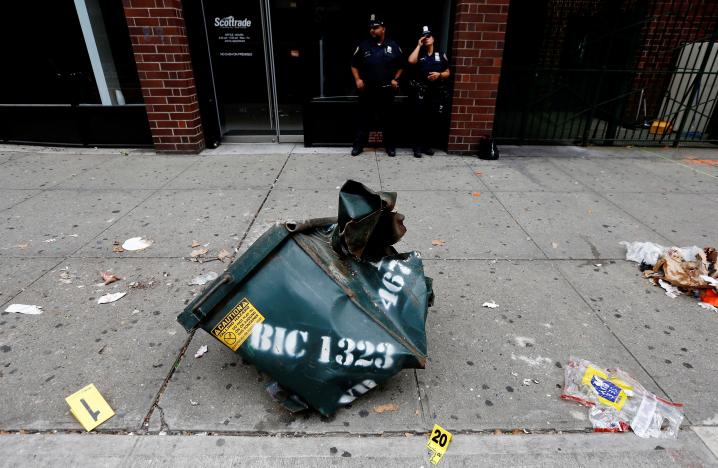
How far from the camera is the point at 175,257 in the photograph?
346 centimetres

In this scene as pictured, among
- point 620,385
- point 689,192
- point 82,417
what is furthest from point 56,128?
point 689,192

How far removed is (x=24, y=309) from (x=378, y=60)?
498 centimetres

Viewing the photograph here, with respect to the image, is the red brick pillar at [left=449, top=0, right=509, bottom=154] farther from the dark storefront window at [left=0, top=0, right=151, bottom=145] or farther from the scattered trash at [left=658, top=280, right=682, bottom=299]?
the dark storefront window at [left=0, top=0, right=151, bottom=145]

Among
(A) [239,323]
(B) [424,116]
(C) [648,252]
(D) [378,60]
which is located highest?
(D) [378,60]

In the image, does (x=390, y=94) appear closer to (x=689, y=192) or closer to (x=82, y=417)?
(x=689, y=192)

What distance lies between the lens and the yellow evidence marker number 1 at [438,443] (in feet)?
6.09

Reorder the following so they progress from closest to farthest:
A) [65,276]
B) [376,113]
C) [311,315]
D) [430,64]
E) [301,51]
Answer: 1. [311,315]
2. [65,276]
3. [430,64]
4. [376,113]
5. [301,51]

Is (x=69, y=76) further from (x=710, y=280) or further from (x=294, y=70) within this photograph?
(x=710, y=280)

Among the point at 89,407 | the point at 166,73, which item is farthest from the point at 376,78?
the point at 89,407

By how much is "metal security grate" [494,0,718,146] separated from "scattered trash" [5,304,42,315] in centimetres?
677

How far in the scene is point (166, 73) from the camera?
5953 mm

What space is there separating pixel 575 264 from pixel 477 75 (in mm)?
3729

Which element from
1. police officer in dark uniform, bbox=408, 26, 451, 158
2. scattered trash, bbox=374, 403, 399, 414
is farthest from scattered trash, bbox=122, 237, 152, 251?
police officer in dark uniform, bbox=408, 26, 451, 158

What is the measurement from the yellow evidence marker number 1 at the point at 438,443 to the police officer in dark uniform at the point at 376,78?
16.1 feet
